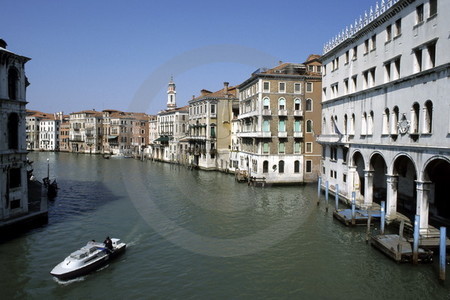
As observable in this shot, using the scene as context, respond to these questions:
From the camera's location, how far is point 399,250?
15891 mm

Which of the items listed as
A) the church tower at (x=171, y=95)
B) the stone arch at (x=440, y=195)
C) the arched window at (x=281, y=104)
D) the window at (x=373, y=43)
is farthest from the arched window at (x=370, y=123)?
the church tower at (x=171, y=95)

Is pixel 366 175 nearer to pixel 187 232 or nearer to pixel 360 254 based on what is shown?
pixel 360 254

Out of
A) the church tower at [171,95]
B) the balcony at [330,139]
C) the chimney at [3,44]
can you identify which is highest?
the church tower at [171,95]

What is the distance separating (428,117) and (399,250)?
6.73m

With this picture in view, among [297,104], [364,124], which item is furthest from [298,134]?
[364,124]

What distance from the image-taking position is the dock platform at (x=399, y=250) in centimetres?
1566

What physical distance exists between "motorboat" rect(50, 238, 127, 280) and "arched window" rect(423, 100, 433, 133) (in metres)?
16.3

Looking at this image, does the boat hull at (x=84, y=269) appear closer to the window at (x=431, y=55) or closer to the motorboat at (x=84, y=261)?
the motorboat at (x=84, y=261)

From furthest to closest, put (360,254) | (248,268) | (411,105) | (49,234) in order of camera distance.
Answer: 1. (49,234)
2. (411,105)
3. (360,254)
4. (248,268)

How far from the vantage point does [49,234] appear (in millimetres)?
20375

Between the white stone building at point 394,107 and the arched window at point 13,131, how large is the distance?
21611 millimetres

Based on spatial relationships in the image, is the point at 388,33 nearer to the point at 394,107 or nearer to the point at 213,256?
the point at 394,107

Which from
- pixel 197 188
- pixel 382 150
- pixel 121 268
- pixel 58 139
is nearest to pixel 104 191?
pixel 197 188

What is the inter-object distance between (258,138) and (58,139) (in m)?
94.6
